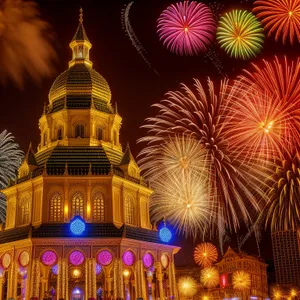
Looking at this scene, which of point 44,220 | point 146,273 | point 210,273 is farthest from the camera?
point 210,273

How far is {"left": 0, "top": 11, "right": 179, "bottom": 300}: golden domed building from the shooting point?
164ft

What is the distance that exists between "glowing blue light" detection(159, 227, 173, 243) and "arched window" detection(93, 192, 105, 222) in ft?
25.5

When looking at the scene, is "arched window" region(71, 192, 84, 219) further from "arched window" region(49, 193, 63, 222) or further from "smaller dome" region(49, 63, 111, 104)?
"smaller dome" region(49, 63, 111, 104)

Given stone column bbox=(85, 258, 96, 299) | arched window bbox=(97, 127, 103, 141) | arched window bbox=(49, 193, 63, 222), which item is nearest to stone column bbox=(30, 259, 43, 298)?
stone column bbox=(85, 258, 96, 299)

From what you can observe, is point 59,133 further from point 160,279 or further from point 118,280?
point 160,279

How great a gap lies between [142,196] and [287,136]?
2737 cm

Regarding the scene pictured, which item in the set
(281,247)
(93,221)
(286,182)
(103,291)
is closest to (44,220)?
(93,221)

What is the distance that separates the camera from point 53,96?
64625 millimetres

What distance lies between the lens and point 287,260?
10512 centimetres

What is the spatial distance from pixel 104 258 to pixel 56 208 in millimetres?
7813

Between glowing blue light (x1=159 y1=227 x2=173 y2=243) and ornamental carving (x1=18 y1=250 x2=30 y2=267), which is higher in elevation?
glowing blue light (x1=159 y1=227 x2=173 y2=243)

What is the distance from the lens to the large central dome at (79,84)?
6275cm

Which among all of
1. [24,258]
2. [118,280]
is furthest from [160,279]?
[24,258]

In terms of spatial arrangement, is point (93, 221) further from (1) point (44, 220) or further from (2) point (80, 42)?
(2) point (80, 42)
